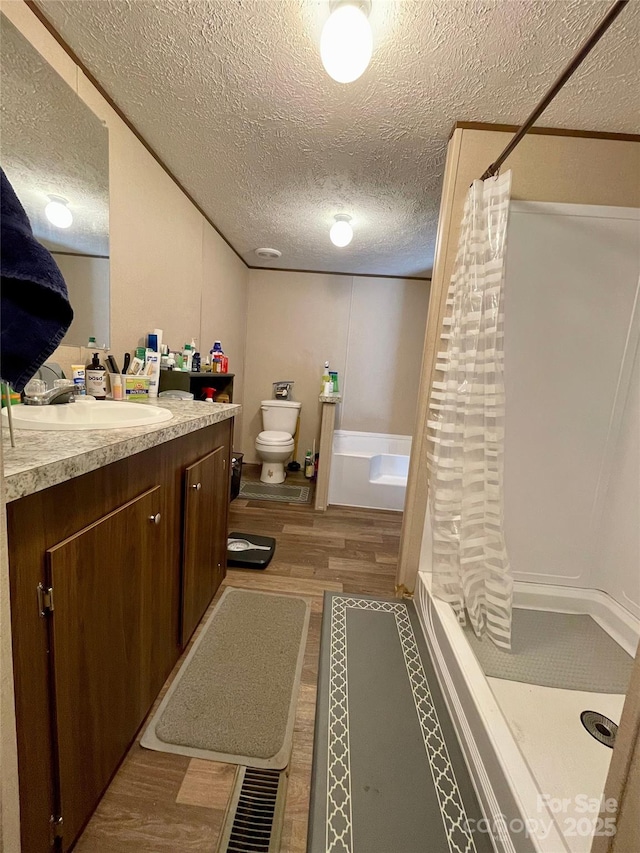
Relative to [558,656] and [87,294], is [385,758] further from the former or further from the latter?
[87,294]

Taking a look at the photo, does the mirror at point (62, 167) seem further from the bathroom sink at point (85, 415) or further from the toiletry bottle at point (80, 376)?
the bathroom sink at point (85, 415)

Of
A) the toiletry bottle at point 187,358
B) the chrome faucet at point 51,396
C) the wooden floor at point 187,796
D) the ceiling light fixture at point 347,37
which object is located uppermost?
the ceiling light fixture at point 347,37

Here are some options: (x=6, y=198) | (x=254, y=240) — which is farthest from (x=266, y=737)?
(x=254, y=240)

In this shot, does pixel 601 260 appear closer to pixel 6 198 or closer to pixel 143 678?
pixel 6 198

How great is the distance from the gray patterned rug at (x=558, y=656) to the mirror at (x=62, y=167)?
201 centimetres

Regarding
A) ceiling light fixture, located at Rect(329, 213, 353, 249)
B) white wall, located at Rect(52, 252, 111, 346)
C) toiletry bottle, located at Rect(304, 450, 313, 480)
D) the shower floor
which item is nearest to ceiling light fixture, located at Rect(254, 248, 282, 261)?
ceiling light fixture, located at Rect(329, 213, 353, 249)

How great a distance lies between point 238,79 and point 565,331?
164 centimetres

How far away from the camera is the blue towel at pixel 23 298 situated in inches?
20.1

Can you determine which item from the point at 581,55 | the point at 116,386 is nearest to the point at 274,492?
the point at 116,386

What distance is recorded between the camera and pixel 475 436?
1.35m

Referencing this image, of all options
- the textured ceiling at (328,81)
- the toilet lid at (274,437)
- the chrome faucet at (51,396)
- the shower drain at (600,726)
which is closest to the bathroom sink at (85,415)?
the chrome faucet at (51,396)

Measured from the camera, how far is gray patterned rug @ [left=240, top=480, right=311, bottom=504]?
9.62 ft

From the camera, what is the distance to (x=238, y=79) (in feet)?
4.00

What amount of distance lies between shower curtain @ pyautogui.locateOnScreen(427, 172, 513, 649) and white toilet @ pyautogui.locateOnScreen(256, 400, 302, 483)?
191 centimetres
